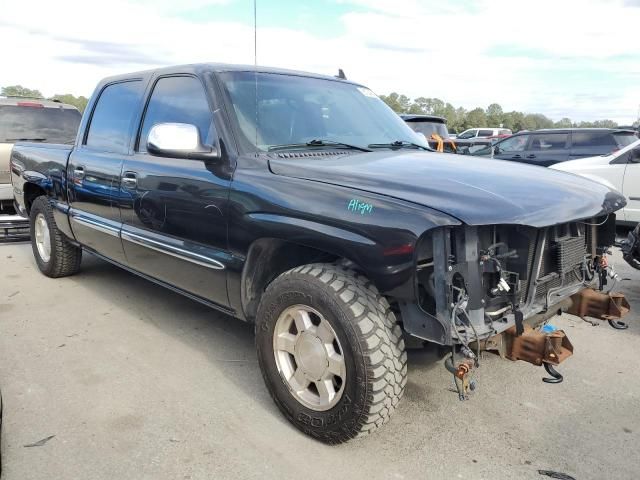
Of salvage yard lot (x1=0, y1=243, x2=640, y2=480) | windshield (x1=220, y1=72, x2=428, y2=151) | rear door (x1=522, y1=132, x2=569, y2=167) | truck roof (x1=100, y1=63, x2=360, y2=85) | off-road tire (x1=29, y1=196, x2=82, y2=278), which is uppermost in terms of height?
truck roof (x1=100, y1=63, x2=360, y2=85)

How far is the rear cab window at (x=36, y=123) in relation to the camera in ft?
26.3

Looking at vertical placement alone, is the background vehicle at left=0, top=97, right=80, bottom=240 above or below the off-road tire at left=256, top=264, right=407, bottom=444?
above

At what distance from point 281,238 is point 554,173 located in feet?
5.72

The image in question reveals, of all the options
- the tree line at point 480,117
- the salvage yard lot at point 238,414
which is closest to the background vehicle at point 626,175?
the salvage yard lot at point 238,414

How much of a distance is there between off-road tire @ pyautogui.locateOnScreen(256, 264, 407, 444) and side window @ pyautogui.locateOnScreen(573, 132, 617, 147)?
36.6ft

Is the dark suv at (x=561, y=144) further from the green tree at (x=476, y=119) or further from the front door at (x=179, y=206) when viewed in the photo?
the green tree at (x=476, y=119)

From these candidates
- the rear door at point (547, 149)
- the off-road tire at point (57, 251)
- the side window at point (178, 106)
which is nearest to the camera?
the side window at point (178, 106)

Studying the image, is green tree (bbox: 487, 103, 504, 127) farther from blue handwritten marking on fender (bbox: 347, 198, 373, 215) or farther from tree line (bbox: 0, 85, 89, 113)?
blue handwritten marking on fender (bbox: 347, 198, 373, 215)

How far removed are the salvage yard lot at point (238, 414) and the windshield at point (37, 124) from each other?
465 centimetres

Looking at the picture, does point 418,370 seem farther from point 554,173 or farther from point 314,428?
point 554,173

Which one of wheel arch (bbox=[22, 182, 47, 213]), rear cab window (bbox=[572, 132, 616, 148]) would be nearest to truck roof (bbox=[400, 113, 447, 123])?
rear cab window (bbox=[572, 132, 616, 148])

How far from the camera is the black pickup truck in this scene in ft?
7.96

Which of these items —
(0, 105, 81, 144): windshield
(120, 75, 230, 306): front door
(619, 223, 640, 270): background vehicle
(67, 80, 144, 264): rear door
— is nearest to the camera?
(120, 75, 230, 306): front door

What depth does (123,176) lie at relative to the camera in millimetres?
3969
